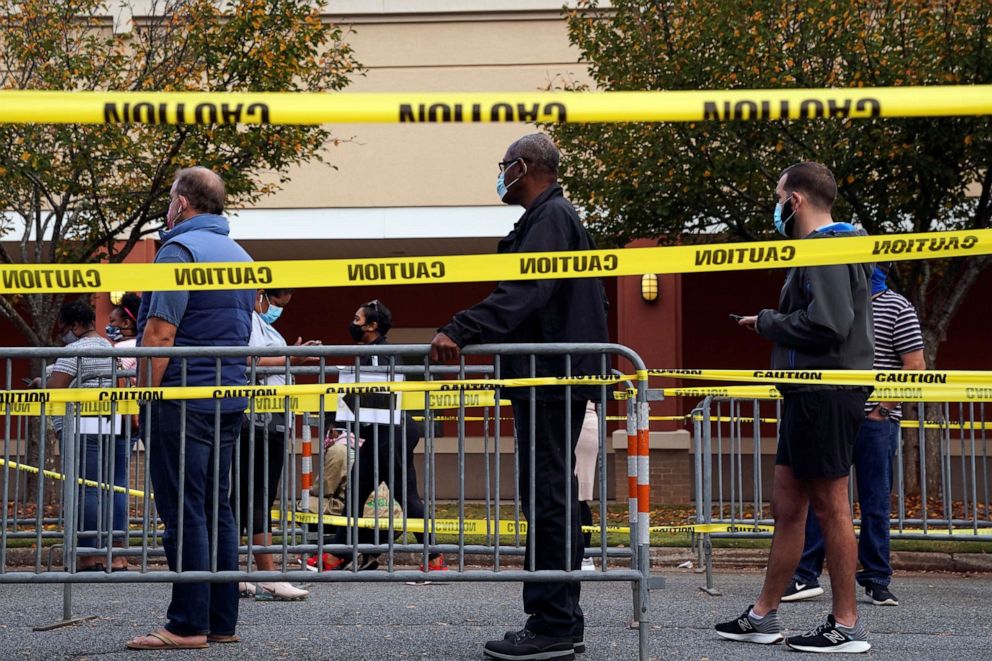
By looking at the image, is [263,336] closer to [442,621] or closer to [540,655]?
[442,621]

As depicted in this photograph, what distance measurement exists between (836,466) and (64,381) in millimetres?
4460

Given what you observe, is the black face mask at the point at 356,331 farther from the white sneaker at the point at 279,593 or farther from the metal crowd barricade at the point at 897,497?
the metal crowd barricade at the point at 897,497

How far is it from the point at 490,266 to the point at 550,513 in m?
1.03

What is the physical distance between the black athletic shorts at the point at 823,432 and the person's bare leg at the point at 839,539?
8 centimetres

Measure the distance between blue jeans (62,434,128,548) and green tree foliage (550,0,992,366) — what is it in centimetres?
726

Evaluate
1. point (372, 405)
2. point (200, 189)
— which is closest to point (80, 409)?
point (200, 189)

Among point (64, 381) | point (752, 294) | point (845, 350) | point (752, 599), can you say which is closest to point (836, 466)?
point (845, 350)

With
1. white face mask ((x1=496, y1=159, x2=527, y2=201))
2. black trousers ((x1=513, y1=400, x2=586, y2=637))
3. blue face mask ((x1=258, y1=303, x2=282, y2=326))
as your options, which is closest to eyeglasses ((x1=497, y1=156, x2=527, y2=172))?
white face mask ((x1=496, y1=159, x2=527, y2=201))

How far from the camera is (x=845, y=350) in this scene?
5555mm

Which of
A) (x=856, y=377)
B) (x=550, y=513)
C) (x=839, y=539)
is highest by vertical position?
(x=856, y=377)

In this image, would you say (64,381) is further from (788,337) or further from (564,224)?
(788,337)

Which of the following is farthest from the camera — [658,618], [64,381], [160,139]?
[160,139]

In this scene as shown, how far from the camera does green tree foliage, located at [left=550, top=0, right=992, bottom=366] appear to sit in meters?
12.0

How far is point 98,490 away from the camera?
6.08m
